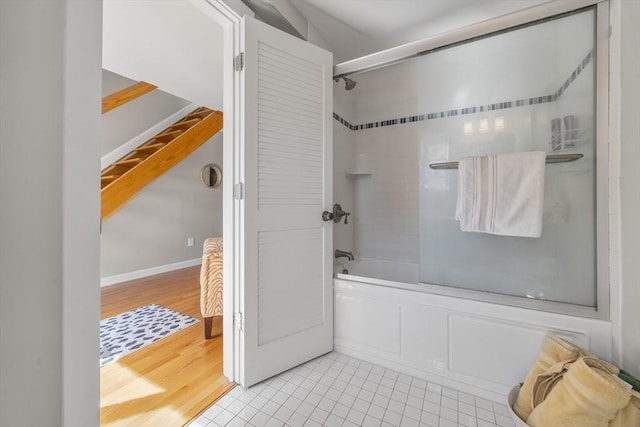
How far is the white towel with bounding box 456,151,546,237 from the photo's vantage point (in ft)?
4.24

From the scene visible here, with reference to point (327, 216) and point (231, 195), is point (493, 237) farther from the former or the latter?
point (231, 195)

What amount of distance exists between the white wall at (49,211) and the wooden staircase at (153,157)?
8.58 feet

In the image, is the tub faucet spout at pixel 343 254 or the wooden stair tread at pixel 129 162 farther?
the wooden stair tread at pixel 129 162

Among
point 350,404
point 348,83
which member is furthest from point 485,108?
point 350,404

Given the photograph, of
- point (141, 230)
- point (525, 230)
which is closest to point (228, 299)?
point (525, 230)

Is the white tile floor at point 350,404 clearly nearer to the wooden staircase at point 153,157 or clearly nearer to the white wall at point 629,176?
the white wall at point 629,176

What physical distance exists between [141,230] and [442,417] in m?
3.69

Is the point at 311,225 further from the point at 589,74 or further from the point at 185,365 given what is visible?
the point at 589,74

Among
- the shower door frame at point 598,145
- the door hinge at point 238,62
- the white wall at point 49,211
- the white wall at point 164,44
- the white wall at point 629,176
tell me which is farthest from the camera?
the white wall at point 164,44

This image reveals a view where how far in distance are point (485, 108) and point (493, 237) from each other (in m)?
0.84

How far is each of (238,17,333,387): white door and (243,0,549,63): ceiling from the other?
40 cm

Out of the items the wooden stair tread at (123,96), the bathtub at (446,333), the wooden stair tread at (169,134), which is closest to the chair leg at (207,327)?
the bathtub at (446,333)

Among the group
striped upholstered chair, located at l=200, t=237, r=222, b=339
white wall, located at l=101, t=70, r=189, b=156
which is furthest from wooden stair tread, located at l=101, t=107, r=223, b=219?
striped upholstered chair, located at l=200, t=237, r=222, b=339

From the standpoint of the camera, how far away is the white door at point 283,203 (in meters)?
1.35
